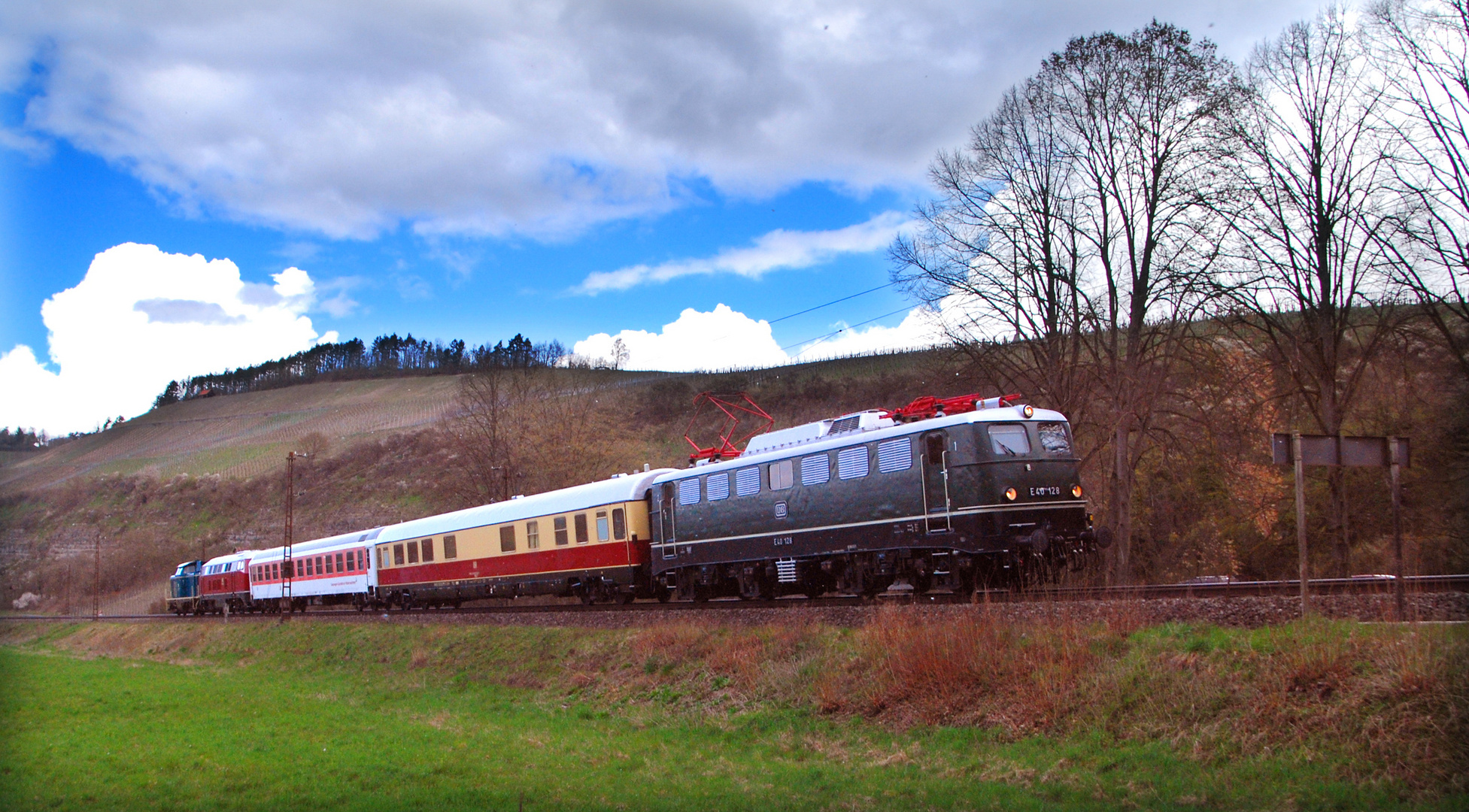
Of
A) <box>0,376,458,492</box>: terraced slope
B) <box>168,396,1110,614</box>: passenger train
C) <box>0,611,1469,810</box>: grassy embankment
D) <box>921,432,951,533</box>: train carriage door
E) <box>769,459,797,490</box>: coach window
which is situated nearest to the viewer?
<box>0,611,1469,810</box>: grassy embankment

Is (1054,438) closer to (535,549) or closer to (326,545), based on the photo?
(535,549)

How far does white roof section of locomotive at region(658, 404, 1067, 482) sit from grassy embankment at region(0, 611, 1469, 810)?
13.0 feet

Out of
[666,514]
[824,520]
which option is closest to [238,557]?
[666,514]

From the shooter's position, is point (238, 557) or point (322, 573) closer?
point (322, 573)

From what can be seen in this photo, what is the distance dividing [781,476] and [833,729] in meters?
7.58

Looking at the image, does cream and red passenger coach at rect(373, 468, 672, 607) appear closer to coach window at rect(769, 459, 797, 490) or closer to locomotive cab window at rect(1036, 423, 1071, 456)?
coach window at rect(769, 459, 797, 490)

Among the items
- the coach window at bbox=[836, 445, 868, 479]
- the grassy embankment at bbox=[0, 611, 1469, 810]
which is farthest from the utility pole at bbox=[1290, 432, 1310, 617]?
the coach window at bbox=[836, 445, 868, 479]

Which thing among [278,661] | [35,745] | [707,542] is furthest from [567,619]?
[278,661]

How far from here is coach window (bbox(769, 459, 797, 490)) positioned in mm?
20728

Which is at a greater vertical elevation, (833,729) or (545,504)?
(545,504)

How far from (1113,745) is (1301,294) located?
60.9ft

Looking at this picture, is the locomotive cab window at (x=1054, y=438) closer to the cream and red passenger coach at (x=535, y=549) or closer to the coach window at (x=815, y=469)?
the coach window at (x=815, y=469)

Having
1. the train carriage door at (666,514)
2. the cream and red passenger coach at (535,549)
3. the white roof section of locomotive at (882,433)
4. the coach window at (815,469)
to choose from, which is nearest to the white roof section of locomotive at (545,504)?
the cream and red passenger coach at (535,549)

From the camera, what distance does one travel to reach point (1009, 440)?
1733cm
